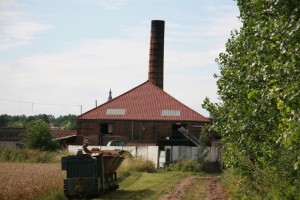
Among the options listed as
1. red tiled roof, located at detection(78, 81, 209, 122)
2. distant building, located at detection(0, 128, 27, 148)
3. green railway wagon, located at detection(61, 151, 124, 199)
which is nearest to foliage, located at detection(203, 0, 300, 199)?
green railway wagon, located at detection(61, 151, 124, 199)

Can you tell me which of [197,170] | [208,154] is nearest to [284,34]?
[197,170]

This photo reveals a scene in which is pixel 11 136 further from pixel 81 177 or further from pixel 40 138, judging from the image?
pixel 81 177

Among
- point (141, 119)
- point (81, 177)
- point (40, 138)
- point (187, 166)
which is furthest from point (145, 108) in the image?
point (81, 177)

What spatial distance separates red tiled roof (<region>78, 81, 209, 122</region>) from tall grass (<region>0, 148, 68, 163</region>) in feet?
44.3

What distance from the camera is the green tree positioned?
51.2 metres

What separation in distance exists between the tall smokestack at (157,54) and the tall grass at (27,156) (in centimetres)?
2187

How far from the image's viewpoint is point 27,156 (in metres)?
43.2

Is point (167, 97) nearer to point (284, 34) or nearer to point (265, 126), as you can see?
point (265, 126)

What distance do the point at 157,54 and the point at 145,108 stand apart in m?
8.48

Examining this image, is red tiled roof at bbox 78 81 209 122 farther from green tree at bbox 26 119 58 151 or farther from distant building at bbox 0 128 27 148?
distant building at bbox 0 128 27 148

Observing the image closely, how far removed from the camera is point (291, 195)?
11.6 m

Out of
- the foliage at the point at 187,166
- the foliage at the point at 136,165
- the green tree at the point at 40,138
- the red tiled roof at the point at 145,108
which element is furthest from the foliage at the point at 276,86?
the red tiled roof at the point at 145,108

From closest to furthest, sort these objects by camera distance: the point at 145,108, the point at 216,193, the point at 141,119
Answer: the point at 216,193
the point at 141,119
the point at 145,108

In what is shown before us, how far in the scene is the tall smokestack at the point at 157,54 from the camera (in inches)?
2450
